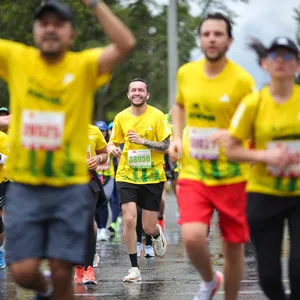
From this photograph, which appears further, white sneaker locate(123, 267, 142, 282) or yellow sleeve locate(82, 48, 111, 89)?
white sneaker locate(123, 267, 142, 282)

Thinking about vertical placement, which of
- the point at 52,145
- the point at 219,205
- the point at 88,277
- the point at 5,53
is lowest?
the point at 88,277

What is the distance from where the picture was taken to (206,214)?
262 inches

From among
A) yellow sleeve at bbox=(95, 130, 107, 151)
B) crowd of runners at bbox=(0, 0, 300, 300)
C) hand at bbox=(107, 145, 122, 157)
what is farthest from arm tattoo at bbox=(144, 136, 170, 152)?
→ crowd of runners at bbox=(0, 0, 300, 300)

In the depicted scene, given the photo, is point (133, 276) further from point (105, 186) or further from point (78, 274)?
point (105, 186)

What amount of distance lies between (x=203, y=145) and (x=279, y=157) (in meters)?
1.03

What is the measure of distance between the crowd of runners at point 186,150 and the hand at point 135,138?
3.05 m

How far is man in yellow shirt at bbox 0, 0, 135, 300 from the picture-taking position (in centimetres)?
564

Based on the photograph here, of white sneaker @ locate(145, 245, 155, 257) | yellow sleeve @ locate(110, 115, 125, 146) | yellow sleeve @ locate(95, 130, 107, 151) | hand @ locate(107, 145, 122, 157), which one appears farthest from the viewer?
white sneaker @ locate(145, 245, 155, 257)

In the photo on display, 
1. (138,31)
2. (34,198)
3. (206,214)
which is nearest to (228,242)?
(206,214)

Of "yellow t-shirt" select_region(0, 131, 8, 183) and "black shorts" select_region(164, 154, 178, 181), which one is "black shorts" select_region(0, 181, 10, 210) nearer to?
"yellow t-shirt" select_region(0, 131, 8, 183)

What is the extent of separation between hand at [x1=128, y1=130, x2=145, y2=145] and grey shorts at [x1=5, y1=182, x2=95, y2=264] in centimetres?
452

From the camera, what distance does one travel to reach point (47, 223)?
5.72m

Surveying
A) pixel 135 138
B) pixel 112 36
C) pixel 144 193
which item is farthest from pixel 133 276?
pixel 112 36

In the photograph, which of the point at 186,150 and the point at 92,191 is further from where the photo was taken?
the point at 92,191
